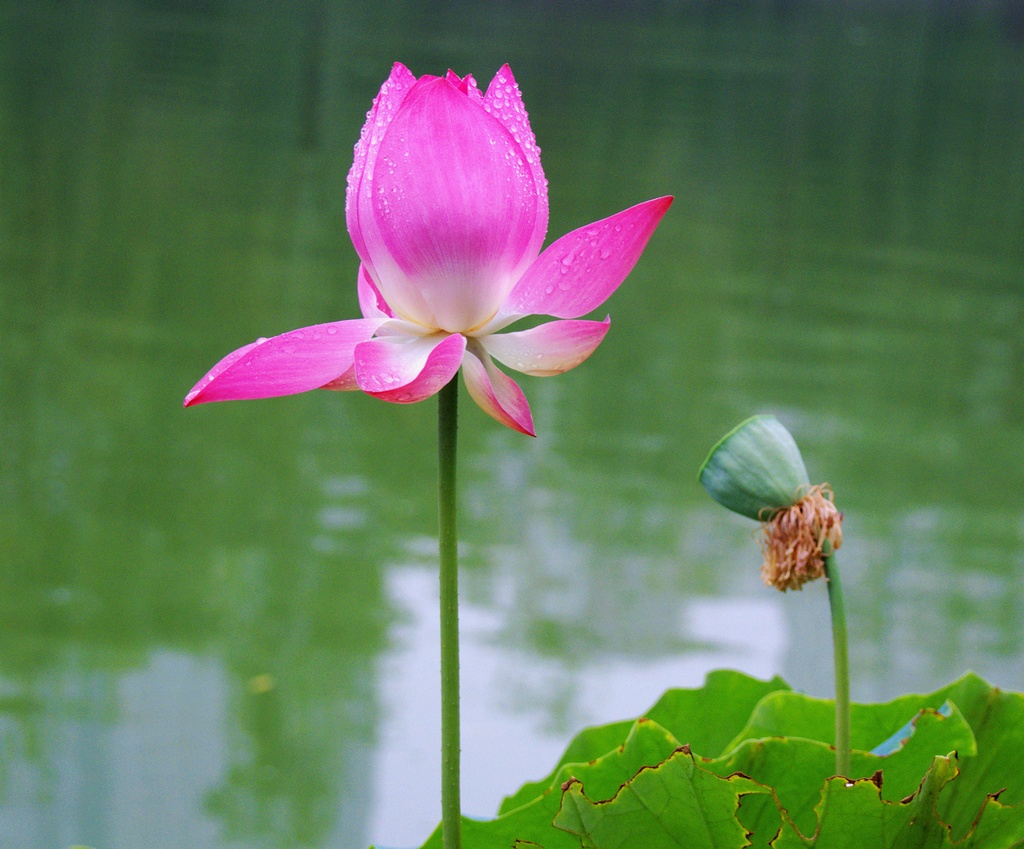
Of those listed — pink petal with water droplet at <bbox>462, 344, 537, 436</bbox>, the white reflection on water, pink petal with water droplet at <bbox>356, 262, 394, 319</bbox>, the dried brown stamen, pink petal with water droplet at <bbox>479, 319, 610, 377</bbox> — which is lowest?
the white reflection on water

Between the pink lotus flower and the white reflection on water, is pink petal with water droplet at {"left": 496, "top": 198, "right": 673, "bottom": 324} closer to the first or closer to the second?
the pink lotus flower

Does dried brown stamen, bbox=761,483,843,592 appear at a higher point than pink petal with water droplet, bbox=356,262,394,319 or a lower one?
lower

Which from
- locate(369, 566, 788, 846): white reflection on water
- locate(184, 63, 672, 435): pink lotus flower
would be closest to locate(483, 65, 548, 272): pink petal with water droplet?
locate(184, 63, 672, 435): pink lotus flower

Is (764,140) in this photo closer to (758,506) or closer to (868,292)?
(868,292)

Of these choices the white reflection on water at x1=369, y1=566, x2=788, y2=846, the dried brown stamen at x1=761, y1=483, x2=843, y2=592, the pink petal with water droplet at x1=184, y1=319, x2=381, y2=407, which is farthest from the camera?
the white reflection on water at x1=369, y1=566, x2=788, y2=846

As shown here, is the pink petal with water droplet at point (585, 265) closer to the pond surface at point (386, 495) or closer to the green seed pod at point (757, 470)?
the green seed pod at point (757, 470)

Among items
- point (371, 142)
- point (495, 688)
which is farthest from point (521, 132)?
point (495, 688)
